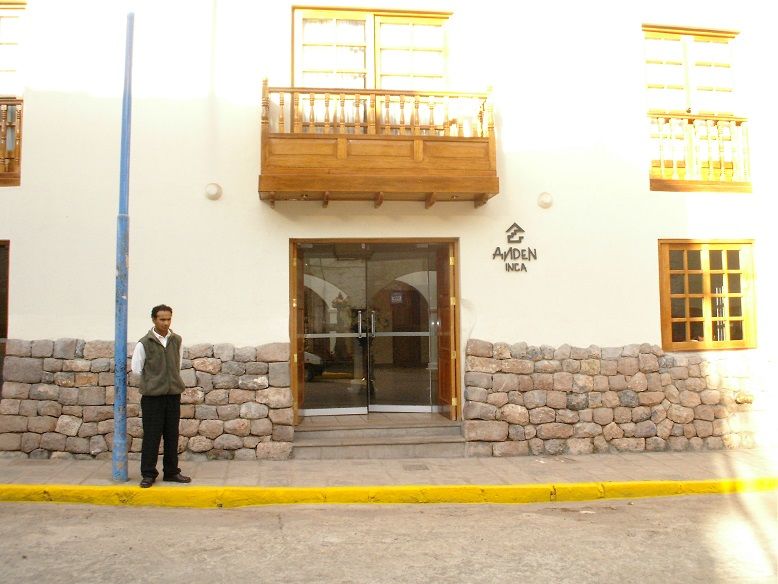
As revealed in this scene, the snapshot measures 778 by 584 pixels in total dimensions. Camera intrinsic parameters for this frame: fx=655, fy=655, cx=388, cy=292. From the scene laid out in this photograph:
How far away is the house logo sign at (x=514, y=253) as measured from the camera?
26.0 ft

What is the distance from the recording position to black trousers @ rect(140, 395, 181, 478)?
6.16 metres

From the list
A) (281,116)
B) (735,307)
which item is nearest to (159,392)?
(281,116)

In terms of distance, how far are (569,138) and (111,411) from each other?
20.5ft

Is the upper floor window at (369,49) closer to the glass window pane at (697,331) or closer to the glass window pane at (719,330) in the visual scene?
the glass window pane at (697,331)

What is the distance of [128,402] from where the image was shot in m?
7.24

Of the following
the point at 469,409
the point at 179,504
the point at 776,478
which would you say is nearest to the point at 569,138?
A: the point at 469,409

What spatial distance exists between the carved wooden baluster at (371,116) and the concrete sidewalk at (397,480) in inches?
150

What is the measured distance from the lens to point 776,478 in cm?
665

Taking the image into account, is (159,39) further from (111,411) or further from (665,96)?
(665,96)

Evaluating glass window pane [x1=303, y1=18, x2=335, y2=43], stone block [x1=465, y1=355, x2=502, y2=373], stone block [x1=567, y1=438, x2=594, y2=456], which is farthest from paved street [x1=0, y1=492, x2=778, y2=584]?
glass window pane [x1=303, y1=18, x2=335, y2=43]

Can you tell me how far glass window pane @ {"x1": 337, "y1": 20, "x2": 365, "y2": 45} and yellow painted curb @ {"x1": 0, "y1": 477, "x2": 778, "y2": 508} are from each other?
5.37m

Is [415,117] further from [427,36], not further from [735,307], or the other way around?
[735,307]

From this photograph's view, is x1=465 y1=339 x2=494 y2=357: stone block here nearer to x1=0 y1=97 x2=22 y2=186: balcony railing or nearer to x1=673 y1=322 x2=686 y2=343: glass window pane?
x1=673 y1=322 x2=686 y2=343: glass window pane

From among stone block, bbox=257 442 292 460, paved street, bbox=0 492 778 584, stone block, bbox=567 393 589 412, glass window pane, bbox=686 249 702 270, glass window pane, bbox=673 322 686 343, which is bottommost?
paved street, bbox=0 492 778 584
